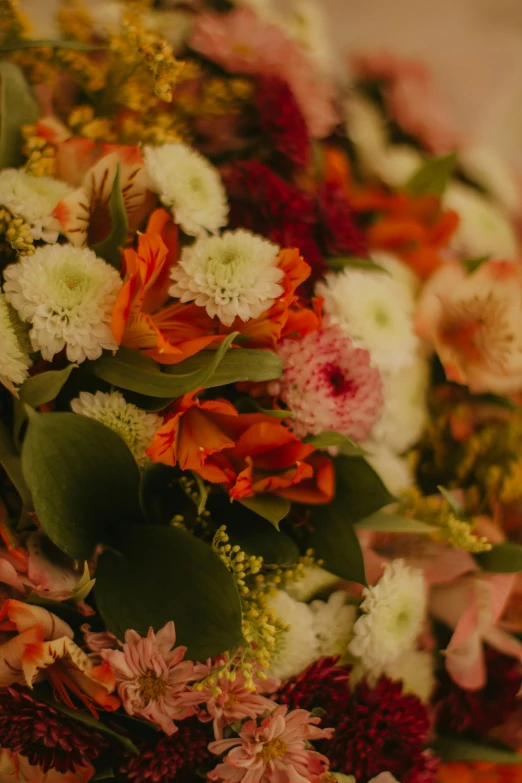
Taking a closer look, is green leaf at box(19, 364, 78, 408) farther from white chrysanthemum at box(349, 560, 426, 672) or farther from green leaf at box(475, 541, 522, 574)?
green leaf at box(475, 541, 522, 574)

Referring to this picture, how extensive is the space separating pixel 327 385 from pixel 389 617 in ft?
0.72

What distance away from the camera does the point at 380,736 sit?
0.59 metres

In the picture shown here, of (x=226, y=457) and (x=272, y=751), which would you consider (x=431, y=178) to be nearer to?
→ (x=226, y=457)

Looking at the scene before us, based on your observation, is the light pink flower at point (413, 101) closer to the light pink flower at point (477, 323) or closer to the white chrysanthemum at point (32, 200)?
the light pink flower at point (477, 323)

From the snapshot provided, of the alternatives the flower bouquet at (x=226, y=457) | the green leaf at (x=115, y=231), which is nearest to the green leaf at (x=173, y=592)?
the flower bouquet at (x=226, y=457)

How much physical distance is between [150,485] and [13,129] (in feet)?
1.20

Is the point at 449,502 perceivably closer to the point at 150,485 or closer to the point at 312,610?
the point at 312,610

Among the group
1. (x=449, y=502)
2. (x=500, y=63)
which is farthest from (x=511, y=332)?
(x=500, y=63)

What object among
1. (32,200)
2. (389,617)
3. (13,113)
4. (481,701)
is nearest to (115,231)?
(32,200)

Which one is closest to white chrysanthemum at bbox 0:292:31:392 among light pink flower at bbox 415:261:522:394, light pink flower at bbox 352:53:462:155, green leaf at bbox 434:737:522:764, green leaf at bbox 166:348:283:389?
green leaf at bbox 166:348:283:389

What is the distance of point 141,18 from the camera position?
76cm

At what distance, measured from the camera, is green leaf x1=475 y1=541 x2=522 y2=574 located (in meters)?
0.68

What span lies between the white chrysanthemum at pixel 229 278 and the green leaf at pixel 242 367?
0.10ft

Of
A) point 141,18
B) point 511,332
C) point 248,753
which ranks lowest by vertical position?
point 248,753
